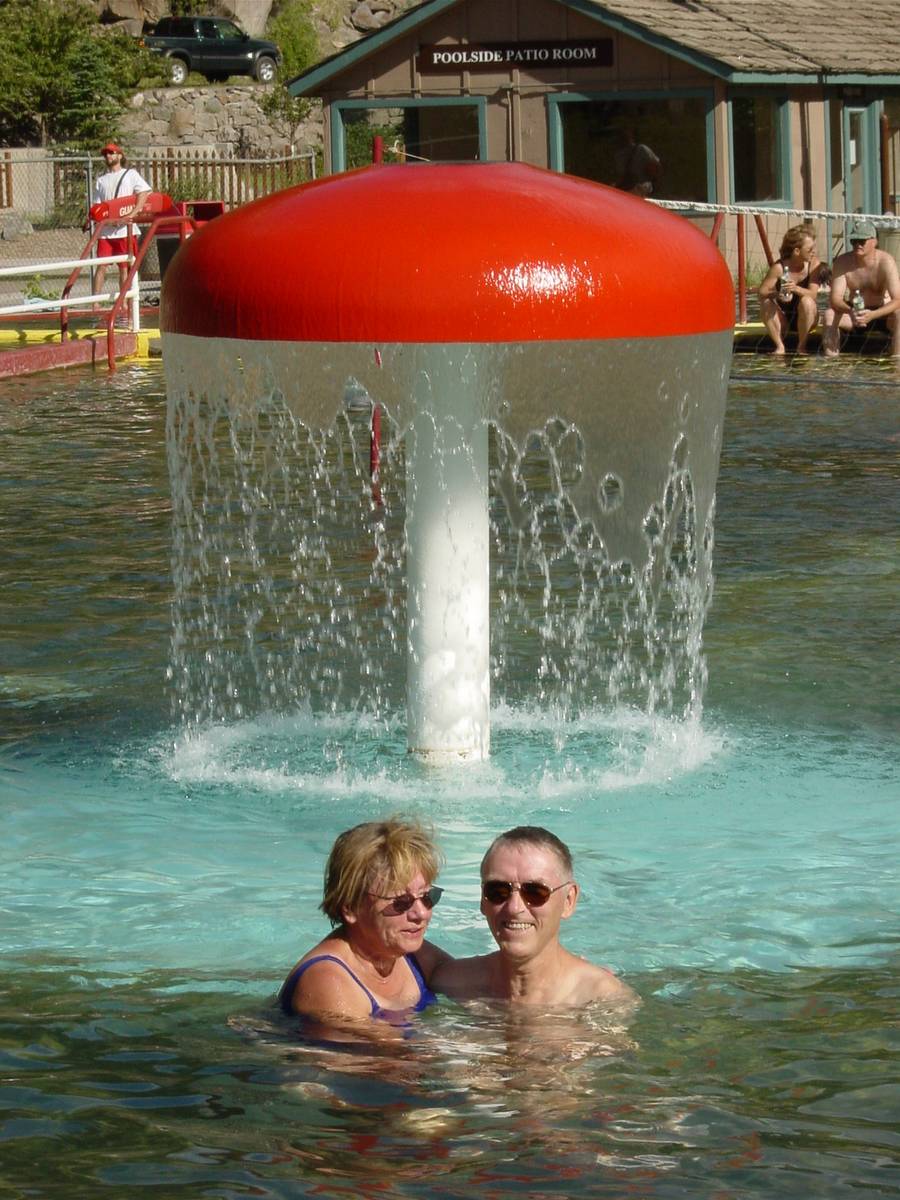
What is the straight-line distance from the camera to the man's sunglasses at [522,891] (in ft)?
16.7

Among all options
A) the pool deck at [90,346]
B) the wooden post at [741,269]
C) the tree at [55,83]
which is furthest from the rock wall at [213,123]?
the wooden post at [741,269]

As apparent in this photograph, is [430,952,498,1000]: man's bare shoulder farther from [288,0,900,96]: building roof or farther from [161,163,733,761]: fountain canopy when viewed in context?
[288,0,900,96]: building roof

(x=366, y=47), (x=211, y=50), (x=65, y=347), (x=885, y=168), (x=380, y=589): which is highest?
(x=211, y=50)

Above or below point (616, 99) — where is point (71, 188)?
above

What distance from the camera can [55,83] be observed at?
159 ft

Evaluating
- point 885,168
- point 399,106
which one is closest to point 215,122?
point 399,106

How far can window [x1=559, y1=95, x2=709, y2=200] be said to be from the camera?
2834cm

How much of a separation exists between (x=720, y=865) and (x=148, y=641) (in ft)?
12.9

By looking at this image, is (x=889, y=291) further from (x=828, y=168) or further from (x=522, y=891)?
(x=522, y=891)

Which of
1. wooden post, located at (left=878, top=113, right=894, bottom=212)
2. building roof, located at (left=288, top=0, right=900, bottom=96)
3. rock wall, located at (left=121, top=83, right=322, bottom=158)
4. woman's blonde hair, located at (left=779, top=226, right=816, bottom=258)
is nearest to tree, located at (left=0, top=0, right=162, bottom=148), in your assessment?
rock wall, located at (left=121, top=83, right=322, bottom=158)

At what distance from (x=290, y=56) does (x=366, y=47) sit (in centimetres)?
3324

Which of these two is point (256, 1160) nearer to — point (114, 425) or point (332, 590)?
point (332, 590)

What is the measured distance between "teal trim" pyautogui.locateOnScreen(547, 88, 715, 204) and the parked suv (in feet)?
98.3

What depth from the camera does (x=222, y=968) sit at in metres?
5.84
